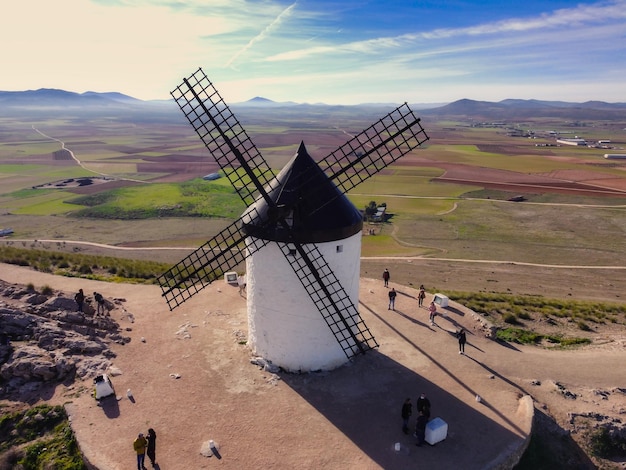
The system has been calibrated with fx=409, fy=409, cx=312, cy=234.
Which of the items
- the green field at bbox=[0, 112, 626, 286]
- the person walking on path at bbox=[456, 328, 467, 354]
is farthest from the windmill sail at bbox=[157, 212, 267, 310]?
the green field at bbox=[0, 112, 626, 286]

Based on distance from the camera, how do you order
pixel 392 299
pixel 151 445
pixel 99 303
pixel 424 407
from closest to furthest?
pixel 151 445 → pixel 424 407 → pixel 99 303 → pixel 392 299

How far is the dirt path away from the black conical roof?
5.39 m

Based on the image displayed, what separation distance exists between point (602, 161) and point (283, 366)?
114 meters

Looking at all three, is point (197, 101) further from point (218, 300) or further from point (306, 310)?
point (218, 300)

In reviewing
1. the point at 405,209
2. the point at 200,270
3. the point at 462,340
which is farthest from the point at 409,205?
the point at 462,340

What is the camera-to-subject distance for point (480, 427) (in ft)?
42.2

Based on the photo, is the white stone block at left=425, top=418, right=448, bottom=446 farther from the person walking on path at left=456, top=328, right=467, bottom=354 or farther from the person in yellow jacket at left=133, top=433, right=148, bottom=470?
the person in yellow jacket at left=133, top=433, right=148, bottom=470

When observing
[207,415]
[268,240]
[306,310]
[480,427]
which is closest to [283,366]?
[306,310]

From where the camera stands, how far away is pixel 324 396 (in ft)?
46.9

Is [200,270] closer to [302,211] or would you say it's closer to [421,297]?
[302,211]

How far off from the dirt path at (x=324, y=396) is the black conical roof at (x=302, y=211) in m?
5.39

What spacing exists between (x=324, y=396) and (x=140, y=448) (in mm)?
6060

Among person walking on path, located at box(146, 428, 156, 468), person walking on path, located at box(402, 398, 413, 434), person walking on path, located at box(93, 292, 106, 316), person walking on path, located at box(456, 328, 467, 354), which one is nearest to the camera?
person walking on path, located at box(146, 428, 156, 468)

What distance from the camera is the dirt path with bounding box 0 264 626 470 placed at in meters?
11.8
